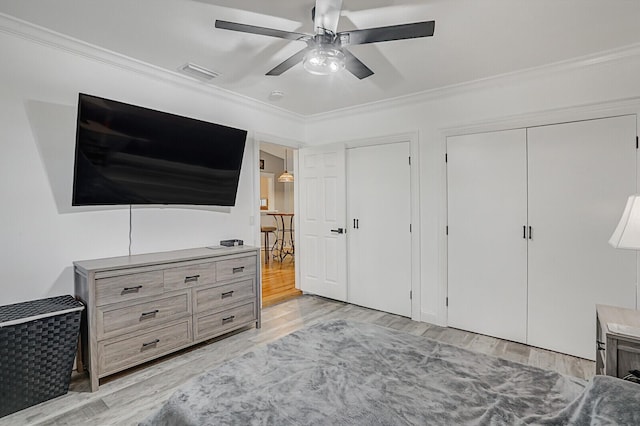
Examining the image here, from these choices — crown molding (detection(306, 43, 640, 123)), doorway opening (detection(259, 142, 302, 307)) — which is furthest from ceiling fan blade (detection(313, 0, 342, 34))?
doorway opening (detection(259, 142, 302, 307))

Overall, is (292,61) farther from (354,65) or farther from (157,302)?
(157,302)

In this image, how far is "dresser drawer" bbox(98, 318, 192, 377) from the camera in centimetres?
233

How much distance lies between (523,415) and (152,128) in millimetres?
3008

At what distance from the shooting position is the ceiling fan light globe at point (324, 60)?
6.36 ft

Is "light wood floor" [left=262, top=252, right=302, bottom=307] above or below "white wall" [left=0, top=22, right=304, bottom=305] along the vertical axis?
below

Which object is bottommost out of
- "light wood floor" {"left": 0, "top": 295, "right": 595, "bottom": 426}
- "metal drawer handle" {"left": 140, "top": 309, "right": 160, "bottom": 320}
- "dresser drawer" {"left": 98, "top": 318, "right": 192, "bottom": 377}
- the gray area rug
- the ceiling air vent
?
"light wood floor" {"left": 0, "top": 295, "right": 595, "bottom": 426}

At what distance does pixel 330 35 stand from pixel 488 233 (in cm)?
240

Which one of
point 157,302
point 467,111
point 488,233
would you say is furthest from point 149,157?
point 488,233

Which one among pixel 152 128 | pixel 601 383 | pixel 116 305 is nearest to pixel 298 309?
pixel 116 305

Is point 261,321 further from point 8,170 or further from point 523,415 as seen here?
point 523,415

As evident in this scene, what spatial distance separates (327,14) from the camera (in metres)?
1.83

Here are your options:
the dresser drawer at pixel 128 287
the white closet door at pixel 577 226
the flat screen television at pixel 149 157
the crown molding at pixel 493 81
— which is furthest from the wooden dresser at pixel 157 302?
the white closet door at pixel 577 226

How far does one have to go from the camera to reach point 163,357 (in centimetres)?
277

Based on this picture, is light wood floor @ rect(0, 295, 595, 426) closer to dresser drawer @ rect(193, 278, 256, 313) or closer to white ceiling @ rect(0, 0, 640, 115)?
dresser drawer @ rect(193, 278, 256, 313)
